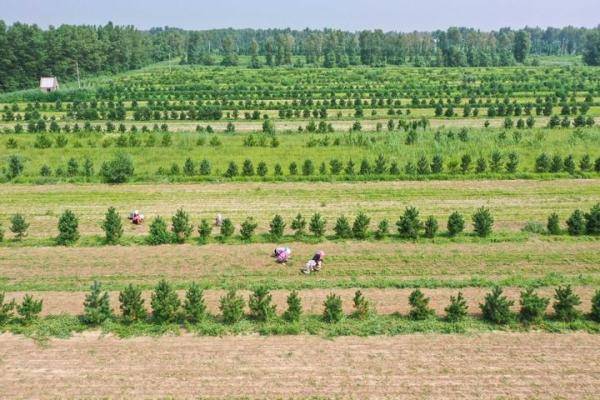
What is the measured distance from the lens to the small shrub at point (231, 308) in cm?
1625

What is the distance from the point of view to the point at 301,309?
17.0 m

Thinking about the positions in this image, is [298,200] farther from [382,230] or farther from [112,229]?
[112,229]

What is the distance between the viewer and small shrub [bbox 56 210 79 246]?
23.0 metres

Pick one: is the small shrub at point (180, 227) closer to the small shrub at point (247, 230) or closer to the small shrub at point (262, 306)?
the small shrub at point (247, 230)

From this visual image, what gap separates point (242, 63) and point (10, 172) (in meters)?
112

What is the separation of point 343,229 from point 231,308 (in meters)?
7.90

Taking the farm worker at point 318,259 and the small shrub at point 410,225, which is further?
the small shrub at point 410,225

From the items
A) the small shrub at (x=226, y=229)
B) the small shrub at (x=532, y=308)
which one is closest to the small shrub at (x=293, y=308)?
the small shrub at (x=532, y=308)

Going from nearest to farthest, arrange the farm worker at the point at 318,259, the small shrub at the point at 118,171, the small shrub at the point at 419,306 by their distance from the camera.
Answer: the small shrub at the point at 419,306 < the farm worker at the point at 318,259 < the small shrub at the point at 118,171

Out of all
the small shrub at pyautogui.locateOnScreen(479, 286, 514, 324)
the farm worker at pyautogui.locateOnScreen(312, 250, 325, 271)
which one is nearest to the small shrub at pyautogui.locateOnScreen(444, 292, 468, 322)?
the small shrub at pyautogui.locateOnScreen(479, 286, 514, 324)

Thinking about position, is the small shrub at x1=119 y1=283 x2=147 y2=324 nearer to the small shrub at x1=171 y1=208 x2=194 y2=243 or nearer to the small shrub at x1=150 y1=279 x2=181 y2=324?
the small shrub at x1=150 y1=279 x2=181 y2=324

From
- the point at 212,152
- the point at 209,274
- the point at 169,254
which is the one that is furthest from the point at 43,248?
the point at 212,152

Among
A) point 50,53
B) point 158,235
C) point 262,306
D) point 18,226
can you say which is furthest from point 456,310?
point 50,53

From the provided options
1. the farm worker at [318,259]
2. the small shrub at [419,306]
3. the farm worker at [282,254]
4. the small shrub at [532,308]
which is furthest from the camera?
the farm worker at [282,254]
